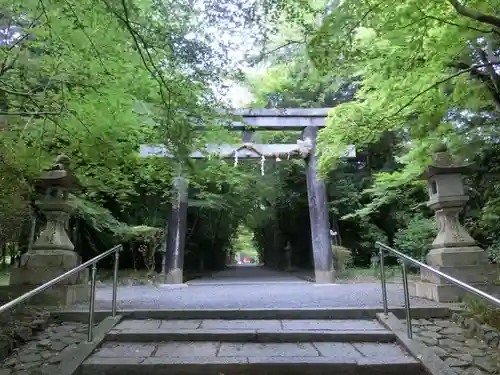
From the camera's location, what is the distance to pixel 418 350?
311 cm

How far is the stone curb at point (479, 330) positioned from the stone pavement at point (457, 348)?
0.04m

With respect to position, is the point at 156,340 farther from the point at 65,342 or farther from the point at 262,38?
the point at 262,38

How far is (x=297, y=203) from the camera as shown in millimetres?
12922

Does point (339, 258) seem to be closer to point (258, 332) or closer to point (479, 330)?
point (479, 330)

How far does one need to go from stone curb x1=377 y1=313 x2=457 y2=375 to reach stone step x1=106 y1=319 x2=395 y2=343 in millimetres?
80

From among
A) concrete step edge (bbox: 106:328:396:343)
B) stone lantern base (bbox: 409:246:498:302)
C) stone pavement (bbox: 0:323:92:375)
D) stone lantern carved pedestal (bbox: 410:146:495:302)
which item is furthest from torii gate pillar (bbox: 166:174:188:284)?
stone lantern base (bbox: 409:246:498:302)

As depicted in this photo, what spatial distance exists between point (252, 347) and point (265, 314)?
2.58ft

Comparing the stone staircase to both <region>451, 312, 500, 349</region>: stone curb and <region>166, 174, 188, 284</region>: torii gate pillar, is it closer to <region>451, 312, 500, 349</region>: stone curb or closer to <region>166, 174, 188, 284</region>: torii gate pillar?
<region>451, 312, 500, 349</region>: stone curb

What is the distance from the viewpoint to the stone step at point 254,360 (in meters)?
2.92

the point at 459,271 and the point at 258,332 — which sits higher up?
the point at 459,271

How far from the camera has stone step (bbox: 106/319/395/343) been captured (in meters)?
3.53

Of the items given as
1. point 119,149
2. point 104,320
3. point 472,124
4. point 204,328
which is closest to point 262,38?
point 119,149

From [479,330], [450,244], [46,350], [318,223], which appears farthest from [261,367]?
[318,223]

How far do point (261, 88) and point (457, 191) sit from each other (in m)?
5.12
